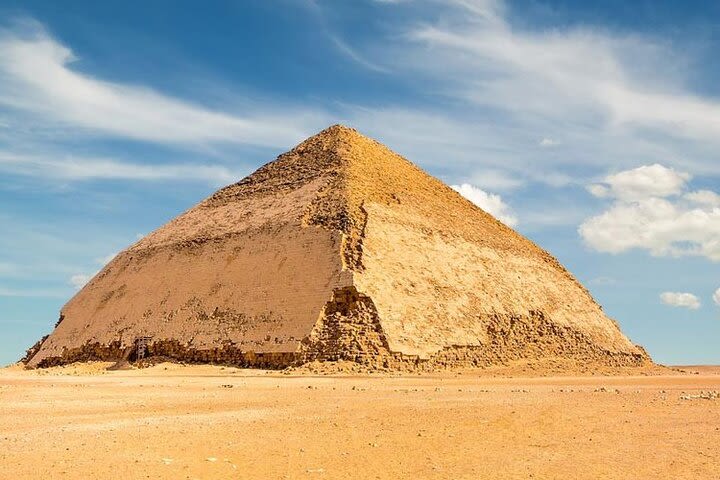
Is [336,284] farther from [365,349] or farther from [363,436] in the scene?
[363,436]

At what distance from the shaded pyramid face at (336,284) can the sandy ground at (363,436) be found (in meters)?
11.3

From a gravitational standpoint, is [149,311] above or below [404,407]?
above

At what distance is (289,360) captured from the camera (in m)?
27.0

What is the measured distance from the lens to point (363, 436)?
10102mm

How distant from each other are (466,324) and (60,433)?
907 inches

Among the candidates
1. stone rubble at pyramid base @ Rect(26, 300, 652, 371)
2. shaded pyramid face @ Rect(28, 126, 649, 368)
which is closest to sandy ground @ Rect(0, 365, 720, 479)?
stone rubble at pyramid base @ Rect(26, 300, 652, 371)

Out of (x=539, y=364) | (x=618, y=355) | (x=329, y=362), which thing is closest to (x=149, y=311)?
(x=329, y=362)

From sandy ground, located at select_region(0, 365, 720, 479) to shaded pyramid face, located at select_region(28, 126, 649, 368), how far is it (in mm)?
11317

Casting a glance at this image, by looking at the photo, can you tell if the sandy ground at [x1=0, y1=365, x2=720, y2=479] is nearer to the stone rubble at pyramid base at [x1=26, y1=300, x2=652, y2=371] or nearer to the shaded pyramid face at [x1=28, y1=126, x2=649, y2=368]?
the stone rubble at pyramid base at [x1=26, y1=300, x2=652, y2=371]

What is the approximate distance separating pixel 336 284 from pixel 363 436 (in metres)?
18.3

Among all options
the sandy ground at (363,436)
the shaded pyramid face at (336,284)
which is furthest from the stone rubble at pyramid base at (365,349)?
the sandy ground at (363,436)

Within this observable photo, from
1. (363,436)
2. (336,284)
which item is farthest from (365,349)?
(363,436)

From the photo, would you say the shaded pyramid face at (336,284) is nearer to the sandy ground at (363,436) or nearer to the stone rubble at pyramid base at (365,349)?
the stone rubble at pyramid base at (365,349)

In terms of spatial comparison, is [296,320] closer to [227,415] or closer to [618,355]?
[227,415]
